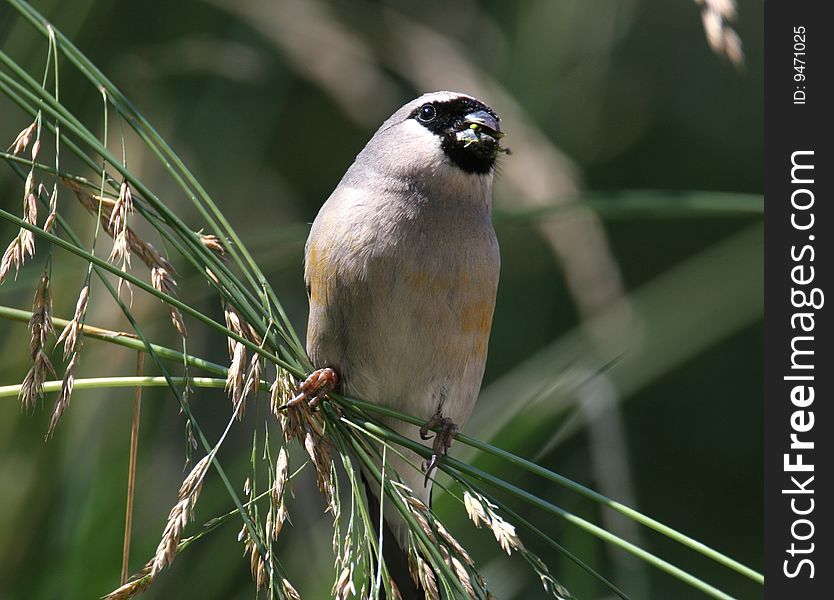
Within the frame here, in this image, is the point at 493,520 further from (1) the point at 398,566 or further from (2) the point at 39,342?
(1) the point at 398,566

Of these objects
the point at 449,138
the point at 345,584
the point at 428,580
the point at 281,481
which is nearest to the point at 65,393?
the point at 281,481

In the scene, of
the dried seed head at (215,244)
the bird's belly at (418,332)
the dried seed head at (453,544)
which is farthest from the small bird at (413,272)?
the dried seed head at (453,544)

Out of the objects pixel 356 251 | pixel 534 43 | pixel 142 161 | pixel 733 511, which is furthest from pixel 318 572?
pixel 733 511

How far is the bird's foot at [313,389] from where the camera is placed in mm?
1808

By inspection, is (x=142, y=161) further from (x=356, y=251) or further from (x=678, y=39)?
(x=678, y=39)

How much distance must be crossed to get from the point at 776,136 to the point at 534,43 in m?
1.43

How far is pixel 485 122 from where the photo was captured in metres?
2.51

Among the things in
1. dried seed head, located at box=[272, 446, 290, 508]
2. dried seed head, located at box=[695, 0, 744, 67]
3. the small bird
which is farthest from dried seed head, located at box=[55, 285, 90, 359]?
dried seed head, located at box=[695, 0, 744, 67]

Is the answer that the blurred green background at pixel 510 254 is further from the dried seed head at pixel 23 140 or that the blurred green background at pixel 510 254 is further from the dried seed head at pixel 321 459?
the dried seed head at pixel 23 140

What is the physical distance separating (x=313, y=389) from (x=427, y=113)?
3.07 feet

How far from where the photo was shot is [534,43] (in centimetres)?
368

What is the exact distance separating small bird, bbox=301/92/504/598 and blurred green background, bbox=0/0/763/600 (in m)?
0.14

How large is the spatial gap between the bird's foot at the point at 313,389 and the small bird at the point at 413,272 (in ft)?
0.16

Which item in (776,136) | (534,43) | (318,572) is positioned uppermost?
(534,43)
